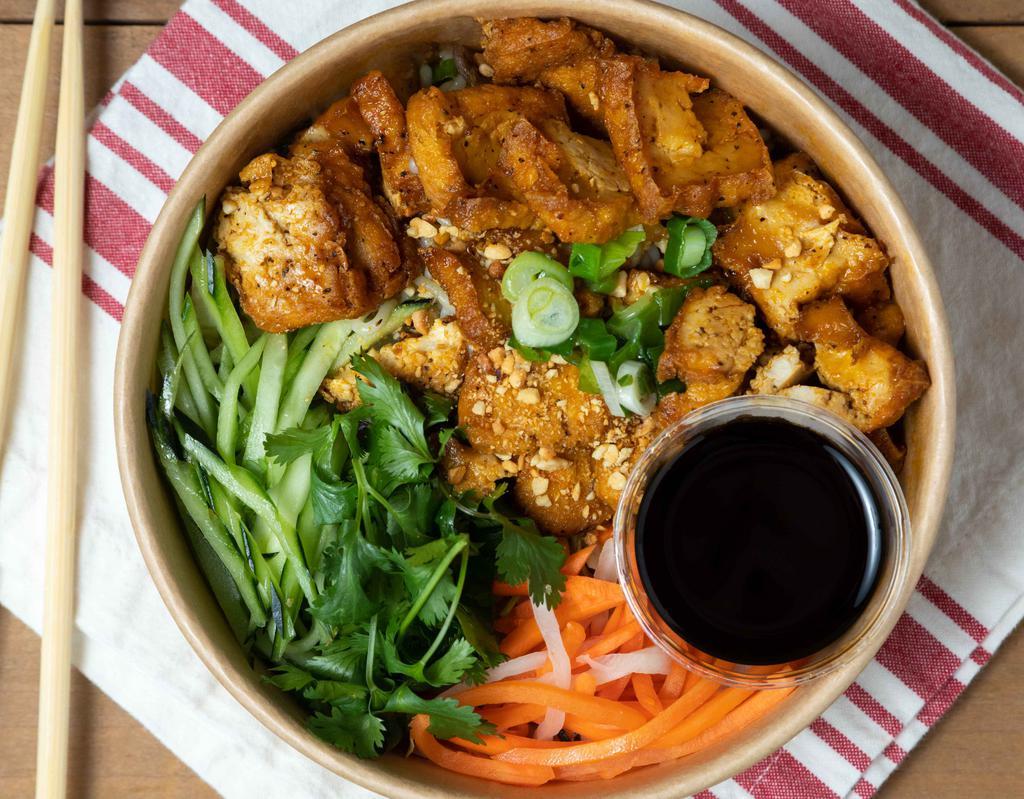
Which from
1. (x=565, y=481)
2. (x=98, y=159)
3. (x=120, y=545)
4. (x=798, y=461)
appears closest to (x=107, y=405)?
(x=120, y=545)

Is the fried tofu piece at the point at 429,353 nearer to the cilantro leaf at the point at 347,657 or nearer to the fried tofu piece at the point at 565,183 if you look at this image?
the fried tofu piece at the point at 565,183

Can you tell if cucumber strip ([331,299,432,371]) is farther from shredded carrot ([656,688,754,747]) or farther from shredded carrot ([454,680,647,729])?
shredded carrot ([656,688,754,747])

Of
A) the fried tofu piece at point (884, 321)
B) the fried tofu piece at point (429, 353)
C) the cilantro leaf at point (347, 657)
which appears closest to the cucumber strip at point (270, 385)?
the fried tofu piece at point (429, 353)

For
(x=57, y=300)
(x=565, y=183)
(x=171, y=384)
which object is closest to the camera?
(x=565, y=183)

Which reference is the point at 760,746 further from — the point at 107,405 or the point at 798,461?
the point at 107,405

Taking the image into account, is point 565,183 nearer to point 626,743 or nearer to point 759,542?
point 759,542

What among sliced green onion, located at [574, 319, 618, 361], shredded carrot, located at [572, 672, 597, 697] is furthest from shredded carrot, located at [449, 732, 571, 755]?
sliced green onion, located at [574, 319, 618, 361]

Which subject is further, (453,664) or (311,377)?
(311,377)

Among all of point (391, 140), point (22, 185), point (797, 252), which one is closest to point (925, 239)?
point (797, 252)
